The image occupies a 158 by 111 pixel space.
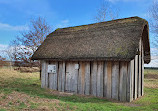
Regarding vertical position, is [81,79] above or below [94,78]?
below

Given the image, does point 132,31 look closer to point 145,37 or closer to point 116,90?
point 145,37

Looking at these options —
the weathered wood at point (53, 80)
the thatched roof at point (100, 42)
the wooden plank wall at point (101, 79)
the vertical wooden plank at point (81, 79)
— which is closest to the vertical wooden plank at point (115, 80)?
the wooden plank wall at point (101, 79)

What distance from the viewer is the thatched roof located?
376 inches

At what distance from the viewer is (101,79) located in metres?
10.2

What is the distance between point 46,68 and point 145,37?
26.5 feet

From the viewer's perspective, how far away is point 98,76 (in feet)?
33.9

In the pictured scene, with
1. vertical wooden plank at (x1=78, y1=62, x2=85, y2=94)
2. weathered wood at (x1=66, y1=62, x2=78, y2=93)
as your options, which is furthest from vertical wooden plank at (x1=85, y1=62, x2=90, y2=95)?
weathered wood at (x1=66, y1=62, x2=78, y2=93)

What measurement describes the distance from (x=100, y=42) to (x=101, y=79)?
246 centimetres

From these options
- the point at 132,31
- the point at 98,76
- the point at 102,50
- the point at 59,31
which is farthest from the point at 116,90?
the point at 59,31

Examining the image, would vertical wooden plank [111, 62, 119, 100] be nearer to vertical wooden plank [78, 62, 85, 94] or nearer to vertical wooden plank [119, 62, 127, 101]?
vertical wooden plank [119, 62, 127, 101]

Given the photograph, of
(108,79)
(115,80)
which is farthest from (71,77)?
(115,80)

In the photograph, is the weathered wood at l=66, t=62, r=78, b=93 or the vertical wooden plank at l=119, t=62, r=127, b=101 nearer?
the vertical wooden plank at l=119, t=62, r=127, b=101

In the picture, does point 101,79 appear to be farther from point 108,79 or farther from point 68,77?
point 68,77

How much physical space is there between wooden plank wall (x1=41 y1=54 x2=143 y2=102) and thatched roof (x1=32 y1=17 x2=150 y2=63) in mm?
640
